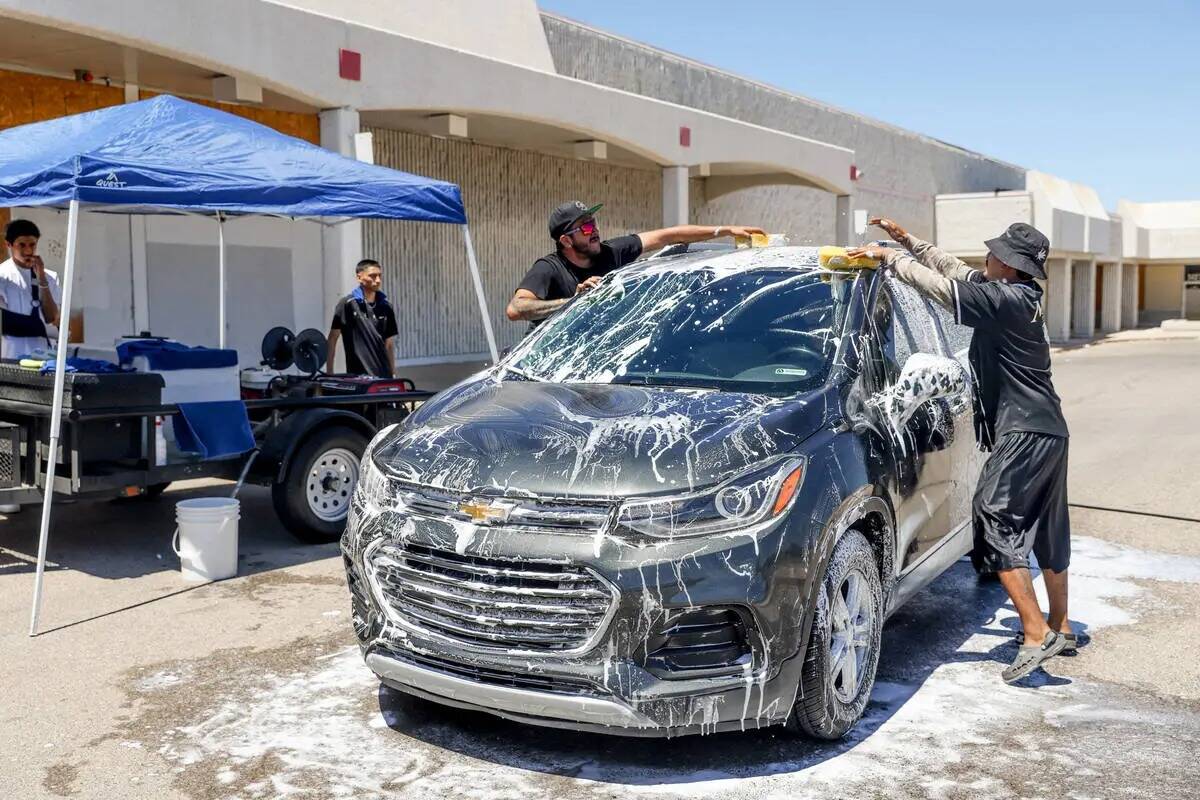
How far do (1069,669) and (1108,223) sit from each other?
4346 cm

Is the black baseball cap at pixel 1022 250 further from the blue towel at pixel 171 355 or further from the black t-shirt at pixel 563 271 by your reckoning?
the blue towel at pixel 171 355

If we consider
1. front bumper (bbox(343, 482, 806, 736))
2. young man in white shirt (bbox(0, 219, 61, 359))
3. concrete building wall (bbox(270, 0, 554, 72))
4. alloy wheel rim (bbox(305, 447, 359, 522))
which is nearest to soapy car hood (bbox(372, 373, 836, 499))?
front bumper (bbox(343, 482, 806, 736))

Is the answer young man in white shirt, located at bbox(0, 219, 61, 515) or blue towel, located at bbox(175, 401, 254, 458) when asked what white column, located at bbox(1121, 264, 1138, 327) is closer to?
young man in white shirt, located at bbox(0, 219, 61, 515)

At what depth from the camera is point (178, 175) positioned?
6984mm

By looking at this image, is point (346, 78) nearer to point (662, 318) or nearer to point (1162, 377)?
point (662, 318)

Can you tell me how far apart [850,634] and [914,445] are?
991 mm

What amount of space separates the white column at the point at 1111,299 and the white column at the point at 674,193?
32.7m

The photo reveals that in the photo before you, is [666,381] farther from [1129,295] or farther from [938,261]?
[1129,295]

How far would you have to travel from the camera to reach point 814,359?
4.87 m

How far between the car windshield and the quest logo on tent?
265cm

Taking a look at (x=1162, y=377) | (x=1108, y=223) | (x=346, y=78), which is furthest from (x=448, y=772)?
(x=1108, y=223)

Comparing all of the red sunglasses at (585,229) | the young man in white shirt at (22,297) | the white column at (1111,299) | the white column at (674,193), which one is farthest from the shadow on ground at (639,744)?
the white column at (1111,299)

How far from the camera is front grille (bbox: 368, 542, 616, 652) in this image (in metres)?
3.86

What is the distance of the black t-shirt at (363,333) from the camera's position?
33.7ft
